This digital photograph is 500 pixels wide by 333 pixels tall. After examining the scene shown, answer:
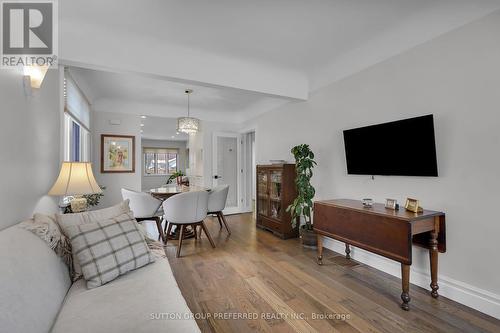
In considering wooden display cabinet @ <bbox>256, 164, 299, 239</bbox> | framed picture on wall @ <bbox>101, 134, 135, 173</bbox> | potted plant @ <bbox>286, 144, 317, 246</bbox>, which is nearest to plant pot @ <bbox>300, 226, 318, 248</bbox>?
potted plant @ <bbox>286, 144, 317, 246</bbox>

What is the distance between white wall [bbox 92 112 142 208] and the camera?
4.45m

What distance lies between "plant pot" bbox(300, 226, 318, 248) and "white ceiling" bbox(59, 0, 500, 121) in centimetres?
204

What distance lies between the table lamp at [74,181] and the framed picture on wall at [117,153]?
267 centimetres

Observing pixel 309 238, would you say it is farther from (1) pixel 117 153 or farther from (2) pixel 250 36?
(1) pixel 117 153

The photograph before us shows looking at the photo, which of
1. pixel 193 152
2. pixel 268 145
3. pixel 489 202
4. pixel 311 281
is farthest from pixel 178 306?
pixel 193 152

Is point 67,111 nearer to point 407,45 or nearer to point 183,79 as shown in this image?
point 183,79

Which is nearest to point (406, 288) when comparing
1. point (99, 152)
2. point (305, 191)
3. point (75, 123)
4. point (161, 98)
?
point (305, 191)

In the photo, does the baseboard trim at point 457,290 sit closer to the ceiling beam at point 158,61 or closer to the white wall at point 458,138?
the white wall at point 458,138

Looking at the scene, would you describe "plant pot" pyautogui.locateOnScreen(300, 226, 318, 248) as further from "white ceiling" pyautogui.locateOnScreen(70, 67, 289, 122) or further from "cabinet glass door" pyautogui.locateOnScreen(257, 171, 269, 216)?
"white ceiling" pyautogui.locateOnScreen(70, 67, 289, 122)

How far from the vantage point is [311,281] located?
7.70 ft

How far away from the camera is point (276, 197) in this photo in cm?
402

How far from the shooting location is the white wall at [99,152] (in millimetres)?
4453

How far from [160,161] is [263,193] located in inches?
280

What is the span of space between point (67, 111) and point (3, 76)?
166 centimetres
